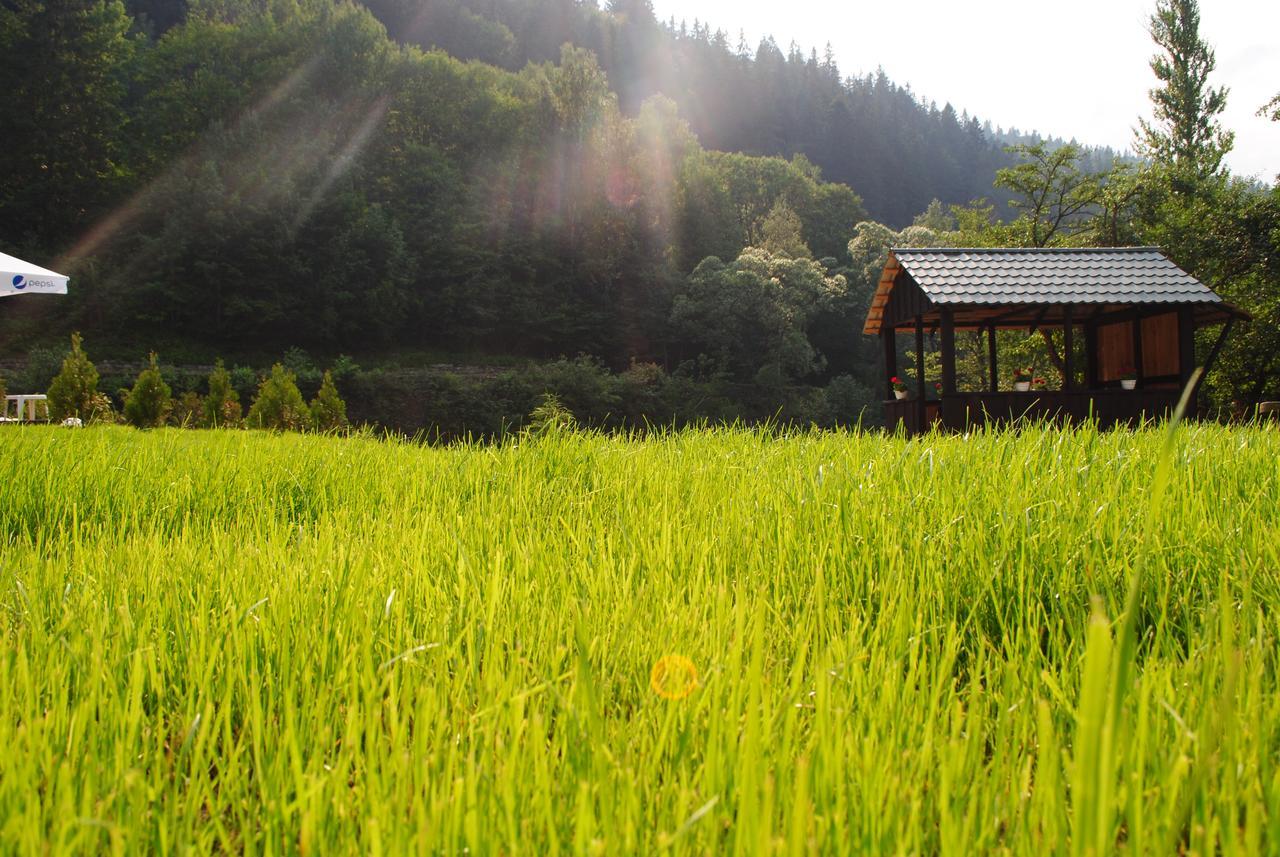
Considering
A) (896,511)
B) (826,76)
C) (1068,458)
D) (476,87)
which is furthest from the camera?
(826,76)

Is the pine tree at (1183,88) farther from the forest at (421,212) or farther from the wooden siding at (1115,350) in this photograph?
the wooden siding at (1115,350)

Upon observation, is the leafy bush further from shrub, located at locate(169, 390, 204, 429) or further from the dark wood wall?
shrub, located at locate(169, 390, 204, 429)

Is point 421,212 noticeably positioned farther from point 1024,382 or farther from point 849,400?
point 1024,382

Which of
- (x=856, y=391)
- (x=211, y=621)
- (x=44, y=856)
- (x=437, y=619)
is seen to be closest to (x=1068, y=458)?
(x=437, y=619)

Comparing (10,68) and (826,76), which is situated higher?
(826,76)

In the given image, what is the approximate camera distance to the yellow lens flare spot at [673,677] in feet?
4.39

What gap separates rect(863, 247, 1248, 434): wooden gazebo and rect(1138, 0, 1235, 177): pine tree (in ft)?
81.8

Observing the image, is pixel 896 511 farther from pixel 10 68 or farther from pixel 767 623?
pixel 10 68

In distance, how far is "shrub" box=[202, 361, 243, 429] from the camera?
16.0 m

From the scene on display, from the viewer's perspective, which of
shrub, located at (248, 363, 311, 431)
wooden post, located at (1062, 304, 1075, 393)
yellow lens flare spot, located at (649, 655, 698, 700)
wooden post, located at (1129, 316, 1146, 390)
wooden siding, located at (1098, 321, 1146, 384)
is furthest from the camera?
shrub, located at (248, 363, 311, 431)

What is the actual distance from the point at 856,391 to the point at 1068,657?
3889cm

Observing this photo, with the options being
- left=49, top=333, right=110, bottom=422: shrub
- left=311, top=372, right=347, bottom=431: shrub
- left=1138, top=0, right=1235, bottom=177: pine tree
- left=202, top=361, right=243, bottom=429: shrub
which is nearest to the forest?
left=1138, top=0, right=1235, bottom=177: pine tree

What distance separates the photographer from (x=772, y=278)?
129 feet

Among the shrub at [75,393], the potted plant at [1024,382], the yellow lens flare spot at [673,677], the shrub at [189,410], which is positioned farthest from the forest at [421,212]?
the yellow lens flare spot at [673,677]
